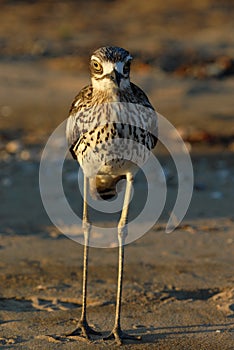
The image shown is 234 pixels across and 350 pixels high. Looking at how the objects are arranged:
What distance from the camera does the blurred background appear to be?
28.0 feet

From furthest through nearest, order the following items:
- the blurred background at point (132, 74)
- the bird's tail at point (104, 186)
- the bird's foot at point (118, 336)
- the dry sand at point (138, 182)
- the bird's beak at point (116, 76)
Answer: the blurred background at point (132, 74), the bird's tail at point (104, 186), the dry sand at point (138, 182), the bird's foot at point (118, 336), the bird's beak at point (116, 76)

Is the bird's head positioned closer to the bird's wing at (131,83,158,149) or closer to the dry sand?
the bird's wing at (131,83,158,149)

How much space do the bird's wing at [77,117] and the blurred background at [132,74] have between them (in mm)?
2123

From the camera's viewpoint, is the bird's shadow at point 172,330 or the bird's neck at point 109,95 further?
the bird's shadow at point 172,330

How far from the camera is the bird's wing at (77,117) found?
519 cm

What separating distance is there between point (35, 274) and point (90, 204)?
1.35 meters

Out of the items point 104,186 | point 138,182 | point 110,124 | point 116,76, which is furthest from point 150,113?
point 138,182

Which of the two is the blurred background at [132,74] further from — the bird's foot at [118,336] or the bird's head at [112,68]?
the bird's head at [112,68]

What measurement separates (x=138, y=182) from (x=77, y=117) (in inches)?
125

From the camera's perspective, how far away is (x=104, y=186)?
5680 mm

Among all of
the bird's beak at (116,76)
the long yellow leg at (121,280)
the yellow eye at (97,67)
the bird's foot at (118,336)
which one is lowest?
the bird's foot at (118,336)

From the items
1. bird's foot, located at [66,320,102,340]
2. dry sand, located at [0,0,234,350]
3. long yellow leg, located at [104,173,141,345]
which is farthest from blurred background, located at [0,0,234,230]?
bird's foot, located at [66,320,102,340]

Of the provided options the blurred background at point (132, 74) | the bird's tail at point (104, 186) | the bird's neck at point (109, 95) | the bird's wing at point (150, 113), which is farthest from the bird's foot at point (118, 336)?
the blurred background at point (132, 74)

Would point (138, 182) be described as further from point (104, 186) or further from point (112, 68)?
point (112, 68)
